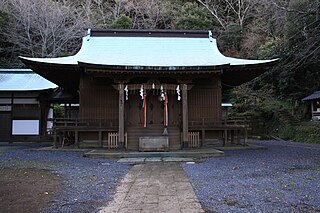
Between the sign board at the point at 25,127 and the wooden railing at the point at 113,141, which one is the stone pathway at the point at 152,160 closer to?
the wooden railing at the point at 113,141

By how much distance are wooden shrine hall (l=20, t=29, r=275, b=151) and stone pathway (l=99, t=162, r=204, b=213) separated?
4.66 m

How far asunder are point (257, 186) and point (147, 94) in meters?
8.94

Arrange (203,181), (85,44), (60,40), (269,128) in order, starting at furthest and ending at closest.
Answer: (60,40), (269,128), (85,44), (203,181)

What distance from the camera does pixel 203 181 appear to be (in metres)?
6.06

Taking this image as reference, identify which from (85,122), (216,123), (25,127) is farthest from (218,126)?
(25,127)

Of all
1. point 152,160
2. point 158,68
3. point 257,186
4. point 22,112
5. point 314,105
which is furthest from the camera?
point 314,105

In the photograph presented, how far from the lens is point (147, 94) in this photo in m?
13.8

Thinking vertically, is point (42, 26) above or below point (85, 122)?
above

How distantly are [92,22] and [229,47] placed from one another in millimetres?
16827

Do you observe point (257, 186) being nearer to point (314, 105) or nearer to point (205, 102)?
point (205, 102)

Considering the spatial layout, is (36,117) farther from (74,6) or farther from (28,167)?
(74,6)

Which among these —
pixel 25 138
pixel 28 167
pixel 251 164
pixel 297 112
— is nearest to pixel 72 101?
pixel 25 138

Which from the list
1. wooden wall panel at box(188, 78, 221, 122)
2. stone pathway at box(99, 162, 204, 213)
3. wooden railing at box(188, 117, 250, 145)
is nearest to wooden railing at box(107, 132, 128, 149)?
wooden railing at box(188, 117, 250, 145)

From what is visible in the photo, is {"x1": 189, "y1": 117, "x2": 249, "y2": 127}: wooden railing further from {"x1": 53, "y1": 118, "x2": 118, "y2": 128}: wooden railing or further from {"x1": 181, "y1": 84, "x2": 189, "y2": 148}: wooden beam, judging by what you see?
{"x1": 53, "y1": 118, "x2": 118, "y2": 128}: wooden railing
